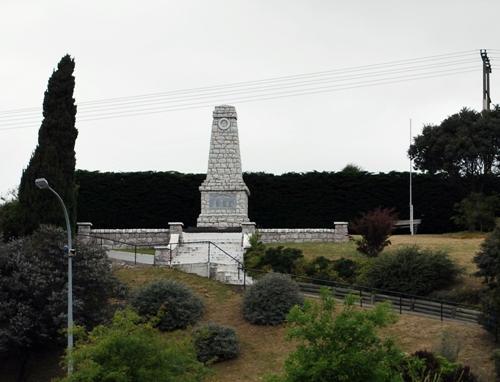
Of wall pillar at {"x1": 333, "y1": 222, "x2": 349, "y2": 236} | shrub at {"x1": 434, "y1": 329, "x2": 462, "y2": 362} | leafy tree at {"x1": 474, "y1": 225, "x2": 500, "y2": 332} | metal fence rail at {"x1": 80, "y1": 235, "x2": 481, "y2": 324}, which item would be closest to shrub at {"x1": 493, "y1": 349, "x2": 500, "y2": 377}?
shrub at {"x1": 434, "y1": 329, "x2": 462, "y2": 362}

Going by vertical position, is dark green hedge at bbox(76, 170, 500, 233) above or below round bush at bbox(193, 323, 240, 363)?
above

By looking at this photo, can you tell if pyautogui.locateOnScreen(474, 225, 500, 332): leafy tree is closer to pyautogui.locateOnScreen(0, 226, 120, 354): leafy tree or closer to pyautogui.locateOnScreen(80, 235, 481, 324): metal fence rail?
pyautogui.locateOnScreen(80, 235, 481, 324): metal fence rail

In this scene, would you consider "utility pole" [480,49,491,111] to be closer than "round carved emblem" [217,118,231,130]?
No

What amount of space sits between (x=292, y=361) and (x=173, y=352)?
268 centimetres

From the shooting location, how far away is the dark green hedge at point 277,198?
181 feet

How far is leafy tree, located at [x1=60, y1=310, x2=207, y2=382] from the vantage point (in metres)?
18.3

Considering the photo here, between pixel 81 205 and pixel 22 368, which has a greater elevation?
pixel 81 205

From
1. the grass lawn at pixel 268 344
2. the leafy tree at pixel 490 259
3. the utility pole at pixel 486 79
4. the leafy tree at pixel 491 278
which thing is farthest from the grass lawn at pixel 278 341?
the utility pole at pixel 486 79

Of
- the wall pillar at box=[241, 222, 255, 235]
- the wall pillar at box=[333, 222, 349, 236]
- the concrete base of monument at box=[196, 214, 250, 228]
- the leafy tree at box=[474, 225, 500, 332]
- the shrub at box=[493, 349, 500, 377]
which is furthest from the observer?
the concrete base of monument at box=[196, 214, 250, 228]

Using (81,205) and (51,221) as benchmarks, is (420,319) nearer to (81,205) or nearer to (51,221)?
(51,221)

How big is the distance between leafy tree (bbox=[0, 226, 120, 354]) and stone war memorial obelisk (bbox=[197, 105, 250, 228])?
1847cm

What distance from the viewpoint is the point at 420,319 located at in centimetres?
2995

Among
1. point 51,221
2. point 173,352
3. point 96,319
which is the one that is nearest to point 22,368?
point 96,319

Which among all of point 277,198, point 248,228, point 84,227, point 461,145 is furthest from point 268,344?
point 461,145
